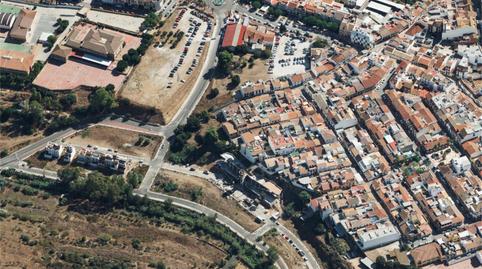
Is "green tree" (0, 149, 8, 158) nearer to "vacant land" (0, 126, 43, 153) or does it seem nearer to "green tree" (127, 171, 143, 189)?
"vacant land" (0, 126, 43, 153)

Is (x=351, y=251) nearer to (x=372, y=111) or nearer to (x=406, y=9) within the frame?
(x=372, y=111)

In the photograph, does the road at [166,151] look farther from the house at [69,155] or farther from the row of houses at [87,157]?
the house at [69,155]

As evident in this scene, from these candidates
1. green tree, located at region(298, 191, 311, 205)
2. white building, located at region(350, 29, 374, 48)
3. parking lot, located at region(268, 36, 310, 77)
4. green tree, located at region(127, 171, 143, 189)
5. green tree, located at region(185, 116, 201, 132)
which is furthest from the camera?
white building, located at region(350, 29, 374, 48)

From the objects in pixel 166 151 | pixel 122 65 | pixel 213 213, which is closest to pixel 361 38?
pixel 166 151

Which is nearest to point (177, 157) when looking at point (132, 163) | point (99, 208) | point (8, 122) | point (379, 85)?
point (132, 163)

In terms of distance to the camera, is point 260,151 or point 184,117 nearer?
point 260,151

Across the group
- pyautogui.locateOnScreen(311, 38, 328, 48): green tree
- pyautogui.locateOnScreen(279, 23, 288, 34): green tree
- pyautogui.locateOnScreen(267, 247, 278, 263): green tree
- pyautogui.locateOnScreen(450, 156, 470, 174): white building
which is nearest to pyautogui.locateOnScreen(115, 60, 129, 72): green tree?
pyautogui.locateOnScreen(279, 23, 288, 34): green tree

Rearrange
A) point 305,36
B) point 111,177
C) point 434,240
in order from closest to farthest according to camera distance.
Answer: point 434,240, point 111,177, point 305,36
